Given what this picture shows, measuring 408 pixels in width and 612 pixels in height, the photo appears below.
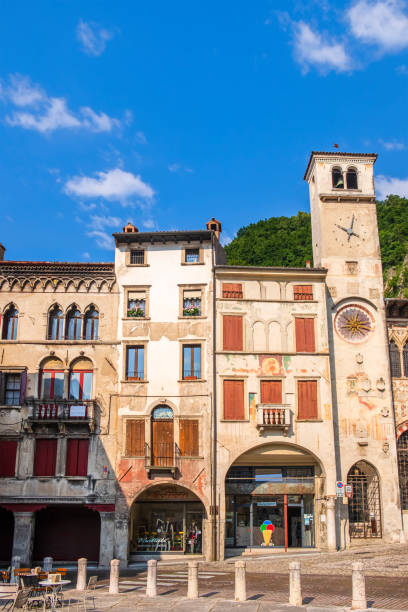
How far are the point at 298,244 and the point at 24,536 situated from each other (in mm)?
48768

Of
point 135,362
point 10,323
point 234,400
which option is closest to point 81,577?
point 234,400

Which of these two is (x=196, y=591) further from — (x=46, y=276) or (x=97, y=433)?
(x=46, y=276)

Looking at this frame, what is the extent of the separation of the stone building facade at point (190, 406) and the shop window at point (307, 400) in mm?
73

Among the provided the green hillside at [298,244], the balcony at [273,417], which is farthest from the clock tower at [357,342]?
the green hillside at [298,244]

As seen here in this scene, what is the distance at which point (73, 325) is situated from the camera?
34.0 metres

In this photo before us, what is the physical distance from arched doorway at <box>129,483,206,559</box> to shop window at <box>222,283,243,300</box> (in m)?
10.3

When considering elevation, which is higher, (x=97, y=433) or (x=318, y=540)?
(x=97, y=433)

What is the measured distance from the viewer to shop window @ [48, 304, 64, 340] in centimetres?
3372

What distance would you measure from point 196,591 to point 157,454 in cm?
1238

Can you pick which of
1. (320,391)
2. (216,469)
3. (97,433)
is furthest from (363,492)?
(97,433)

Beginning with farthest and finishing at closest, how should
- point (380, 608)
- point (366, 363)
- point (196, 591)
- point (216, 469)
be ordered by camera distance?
1. point (366, 363)
2. point (216, 469)
3. point (196, 591)
4. point (380, 608)

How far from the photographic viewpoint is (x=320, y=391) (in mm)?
32719

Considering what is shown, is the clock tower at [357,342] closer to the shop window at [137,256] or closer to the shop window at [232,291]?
the shop window at [232,291]

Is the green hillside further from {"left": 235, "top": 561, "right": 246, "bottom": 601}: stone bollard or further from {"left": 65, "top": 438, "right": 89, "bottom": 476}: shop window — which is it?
{"left": 235, "top": 561, "right": 246, "bottom": 601}: stone bollard
